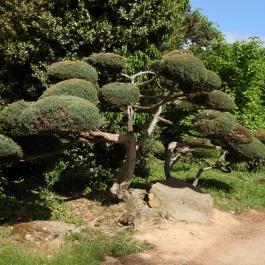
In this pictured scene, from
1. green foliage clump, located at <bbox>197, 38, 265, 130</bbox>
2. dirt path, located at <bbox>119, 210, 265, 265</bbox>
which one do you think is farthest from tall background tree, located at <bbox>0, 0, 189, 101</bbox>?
green foliage clump, located at <bbox>197, 38, 265, 130</bbox>

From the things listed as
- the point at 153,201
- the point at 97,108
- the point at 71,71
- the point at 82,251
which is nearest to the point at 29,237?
the point at 82,251

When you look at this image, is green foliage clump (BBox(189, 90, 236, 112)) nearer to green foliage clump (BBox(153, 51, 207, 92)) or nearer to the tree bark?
green foliage clump (BBox(153, 51, 207, 92))

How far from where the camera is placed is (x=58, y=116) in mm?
7691

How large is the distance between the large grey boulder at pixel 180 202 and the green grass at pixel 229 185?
3.89ft

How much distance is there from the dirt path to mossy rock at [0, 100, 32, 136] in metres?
2.79

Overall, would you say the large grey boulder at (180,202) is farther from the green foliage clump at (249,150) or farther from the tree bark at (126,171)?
the green foliage clump at (249,150)

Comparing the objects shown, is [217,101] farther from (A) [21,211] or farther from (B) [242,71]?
(B) [242,71]

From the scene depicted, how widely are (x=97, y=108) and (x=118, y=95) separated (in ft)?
3.29

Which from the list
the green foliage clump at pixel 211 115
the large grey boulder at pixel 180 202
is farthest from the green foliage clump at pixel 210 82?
the large grey boulder at pixel 180 202

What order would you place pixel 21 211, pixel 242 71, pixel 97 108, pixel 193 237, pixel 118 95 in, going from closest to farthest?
pixel 97 108
pixel 193 237
pixel 118 95
pixel 21 211
pixel 242 71

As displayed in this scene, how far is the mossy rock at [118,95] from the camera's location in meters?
9.41

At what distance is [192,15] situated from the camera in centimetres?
3550

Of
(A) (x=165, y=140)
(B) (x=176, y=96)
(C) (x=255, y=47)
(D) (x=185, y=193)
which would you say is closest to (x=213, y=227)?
(D) (x=185, y=193)

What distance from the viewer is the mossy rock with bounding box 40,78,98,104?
28.1 feet
